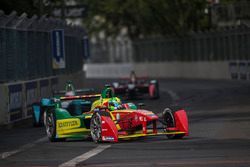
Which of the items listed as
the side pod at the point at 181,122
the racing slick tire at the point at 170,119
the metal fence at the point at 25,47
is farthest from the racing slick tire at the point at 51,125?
the metal fence at the point at 25,47

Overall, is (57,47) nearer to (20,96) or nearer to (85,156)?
(20,96)

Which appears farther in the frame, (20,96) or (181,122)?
(20,96)

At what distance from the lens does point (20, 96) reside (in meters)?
24.2

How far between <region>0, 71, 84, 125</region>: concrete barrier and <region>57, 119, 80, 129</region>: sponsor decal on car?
4.76 m

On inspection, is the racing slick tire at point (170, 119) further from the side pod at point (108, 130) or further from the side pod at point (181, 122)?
the side pod at point (108, 130)

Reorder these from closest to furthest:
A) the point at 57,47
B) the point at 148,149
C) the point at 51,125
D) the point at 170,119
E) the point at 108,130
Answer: the point at 148,149 → the point at 108,130 → the point at 170,119 → the point at 51,125 → the point at 57,47

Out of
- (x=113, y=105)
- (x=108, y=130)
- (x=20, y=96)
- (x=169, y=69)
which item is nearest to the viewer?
(x=108, y=130)

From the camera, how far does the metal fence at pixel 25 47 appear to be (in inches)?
935

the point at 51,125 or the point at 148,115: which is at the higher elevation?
the point at 148,115

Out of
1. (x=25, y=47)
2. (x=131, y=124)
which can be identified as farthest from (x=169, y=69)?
(x=131, y=124)

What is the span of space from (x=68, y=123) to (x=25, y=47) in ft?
28.4

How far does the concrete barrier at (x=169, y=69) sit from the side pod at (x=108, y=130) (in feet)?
118

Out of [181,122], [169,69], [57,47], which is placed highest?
[57,47]

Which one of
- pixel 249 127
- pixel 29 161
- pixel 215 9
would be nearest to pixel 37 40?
pixel 249 127
